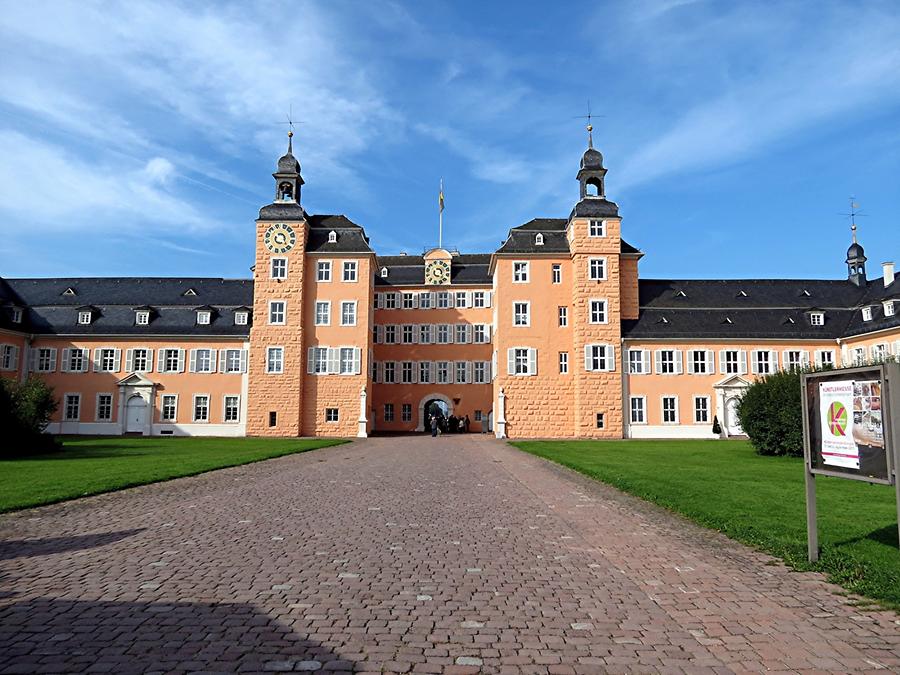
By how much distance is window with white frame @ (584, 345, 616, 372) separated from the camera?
41.8m

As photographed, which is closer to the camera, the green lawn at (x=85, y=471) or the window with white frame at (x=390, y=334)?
the green lawn at (x=85, y=471)

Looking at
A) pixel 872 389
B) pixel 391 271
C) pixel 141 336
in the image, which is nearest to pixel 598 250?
pixel 391 271

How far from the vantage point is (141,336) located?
45375mm

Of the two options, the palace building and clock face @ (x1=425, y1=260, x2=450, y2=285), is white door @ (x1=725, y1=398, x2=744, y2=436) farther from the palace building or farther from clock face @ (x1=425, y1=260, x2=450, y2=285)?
clock face @ (x1=425, y1=260, x2=450, y2=285)

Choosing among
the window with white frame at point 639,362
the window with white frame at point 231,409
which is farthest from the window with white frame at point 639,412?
the window with white frame at point 231,409

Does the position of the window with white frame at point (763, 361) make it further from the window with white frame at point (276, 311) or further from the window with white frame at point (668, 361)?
the window with white frame at point (276, 311)

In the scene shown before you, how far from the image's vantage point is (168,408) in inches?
1758

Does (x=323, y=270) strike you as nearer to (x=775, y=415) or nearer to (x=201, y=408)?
(x=201, y=408)

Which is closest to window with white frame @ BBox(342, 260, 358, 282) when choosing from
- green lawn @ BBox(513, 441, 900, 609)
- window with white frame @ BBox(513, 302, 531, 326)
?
window with white frame @ BBox(513, 302, 531, 326)

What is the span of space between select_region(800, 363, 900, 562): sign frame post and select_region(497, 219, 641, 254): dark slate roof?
120 ft

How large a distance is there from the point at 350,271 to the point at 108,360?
1807cm

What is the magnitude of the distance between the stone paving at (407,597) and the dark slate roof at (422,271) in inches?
1748

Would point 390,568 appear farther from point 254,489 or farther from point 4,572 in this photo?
point 254,489

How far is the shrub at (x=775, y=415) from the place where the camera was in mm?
25000
